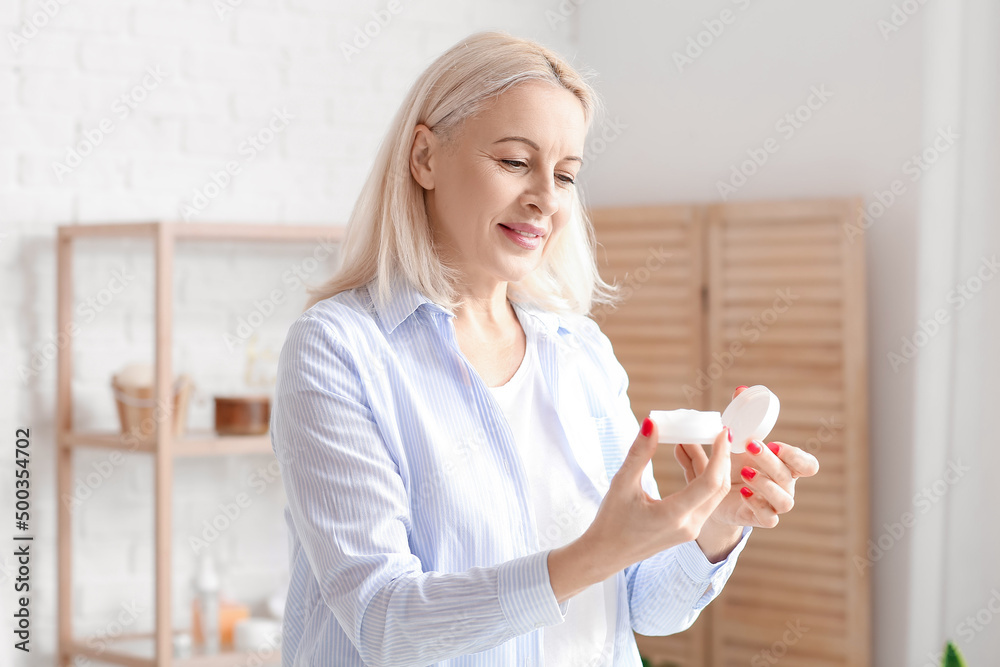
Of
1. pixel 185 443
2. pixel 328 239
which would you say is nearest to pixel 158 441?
pixel 185 443

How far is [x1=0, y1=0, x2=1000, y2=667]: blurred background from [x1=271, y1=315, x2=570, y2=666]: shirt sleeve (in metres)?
1.46

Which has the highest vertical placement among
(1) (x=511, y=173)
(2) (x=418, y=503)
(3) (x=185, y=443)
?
(1) (x=511, y=173)

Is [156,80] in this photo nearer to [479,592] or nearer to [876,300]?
[876,300]

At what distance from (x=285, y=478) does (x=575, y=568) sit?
0.33m

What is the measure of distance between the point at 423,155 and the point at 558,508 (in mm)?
457

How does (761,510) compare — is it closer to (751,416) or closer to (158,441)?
(751,416)

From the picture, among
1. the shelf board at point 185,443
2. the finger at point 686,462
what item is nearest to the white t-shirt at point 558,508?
the finger at point 686,462

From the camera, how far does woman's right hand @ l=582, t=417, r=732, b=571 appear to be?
3.10ft

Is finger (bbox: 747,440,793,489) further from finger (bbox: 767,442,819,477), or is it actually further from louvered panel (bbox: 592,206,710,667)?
louvered panel (bbox: 592,206,710,667)

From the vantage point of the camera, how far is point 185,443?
2.46 m

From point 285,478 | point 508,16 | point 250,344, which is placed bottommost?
point 285,478

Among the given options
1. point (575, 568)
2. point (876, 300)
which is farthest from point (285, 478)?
point (876, 300)

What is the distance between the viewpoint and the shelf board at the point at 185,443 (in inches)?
95.7

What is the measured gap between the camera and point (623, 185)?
10.7 feet
